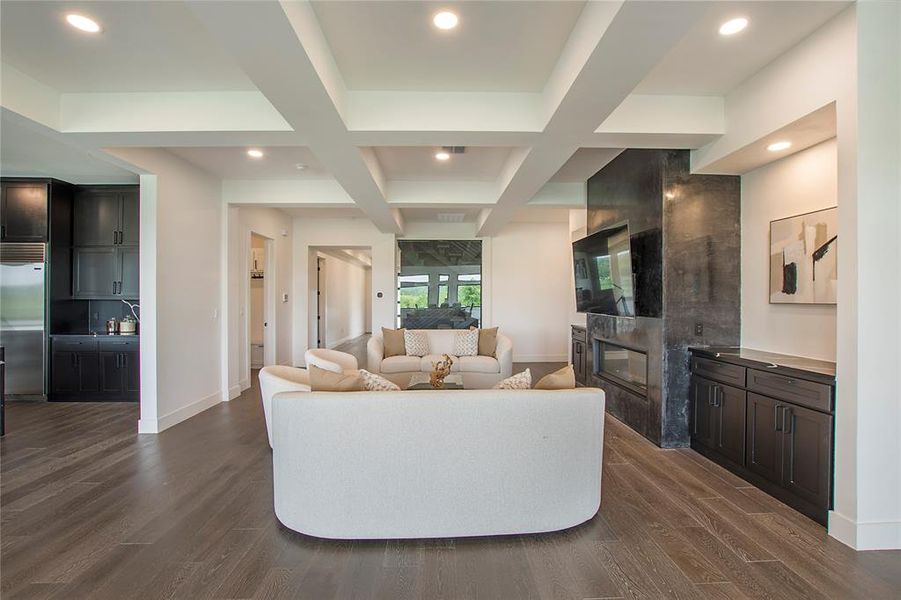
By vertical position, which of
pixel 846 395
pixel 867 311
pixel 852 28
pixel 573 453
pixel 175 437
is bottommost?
pixel 175 437

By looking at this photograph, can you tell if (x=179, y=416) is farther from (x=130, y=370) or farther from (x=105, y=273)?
(x=105, y=273)

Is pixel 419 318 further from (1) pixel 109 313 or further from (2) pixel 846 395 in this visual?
(2) pixel 846 395

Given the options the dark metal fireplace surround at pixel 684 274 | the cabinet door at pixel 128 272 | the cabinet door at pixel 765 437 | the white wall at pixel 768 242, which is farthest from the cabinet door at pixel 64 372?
the white wall at pixel 768 242

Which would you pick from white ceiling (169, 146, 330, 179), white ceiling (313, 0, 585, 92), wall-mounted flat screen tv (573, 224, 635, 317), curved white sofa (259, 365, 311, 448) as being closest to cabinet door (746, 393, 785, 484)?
wall-mounted flat screen tv (573, 224, 635, 317)

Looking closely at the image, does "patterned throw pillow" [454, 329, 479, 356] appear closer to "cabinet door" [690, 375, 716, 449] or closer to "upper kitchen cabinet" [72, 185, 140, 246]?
Result: "cabinet door" [690, 375, 716, 449]

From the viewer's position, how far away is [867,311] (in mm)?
2238

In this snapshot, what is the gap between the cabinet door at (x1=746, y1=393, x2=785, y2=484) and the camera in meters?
2.83

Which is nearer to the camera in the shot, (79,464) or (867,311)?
(867,311)

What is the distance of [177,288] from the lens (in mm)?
4590

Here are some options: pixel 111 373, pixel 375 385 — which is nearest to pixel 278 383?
pixel 375 385

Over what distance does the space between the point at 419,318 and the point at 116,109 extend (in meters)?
6.29

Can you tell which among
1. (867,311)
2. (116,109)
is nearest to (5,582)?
(116,109)

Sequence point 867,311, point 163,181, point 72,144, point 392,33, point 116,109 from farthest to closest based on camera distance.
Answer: point 163,181
point 72,144
point 116,109
point 392,33
point 867,311

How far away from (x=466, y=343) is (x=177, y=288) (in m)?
3.54
